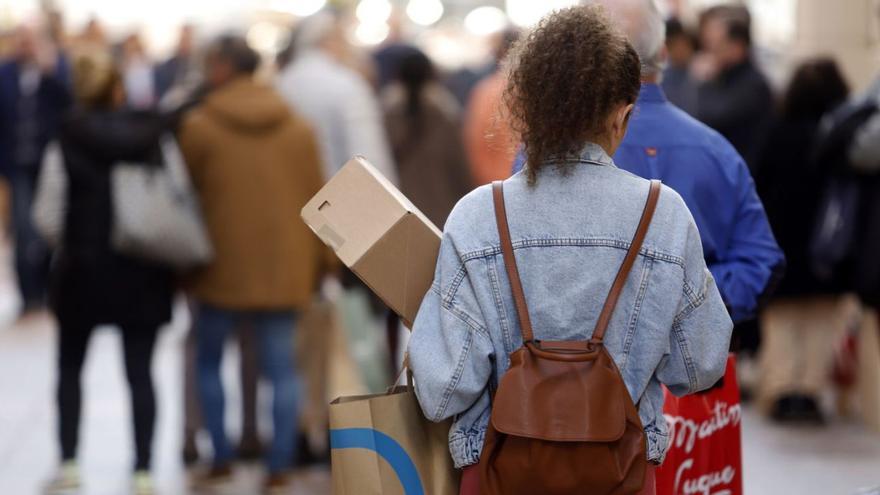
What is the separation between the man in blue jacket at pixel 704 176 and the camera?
384 cm

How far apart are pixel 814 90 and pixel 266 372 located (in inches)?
138

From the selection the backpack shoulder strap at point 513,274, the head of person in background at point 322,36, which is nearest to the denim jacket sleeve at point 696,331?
the backpack shoulder strap at point 513,274

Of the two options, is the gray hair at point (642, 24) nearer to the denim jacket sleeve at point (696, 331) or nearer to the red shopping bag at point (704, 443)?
the red shopping bag at point (704, 443)

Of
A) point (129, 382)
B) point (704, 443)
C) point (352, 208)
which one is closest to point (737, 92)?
point (129, 382)

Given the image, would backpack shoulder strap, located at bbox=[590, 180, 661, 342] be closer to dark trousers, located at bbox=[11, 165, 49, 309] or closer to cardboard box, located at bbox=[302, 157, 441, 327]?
cardboard box, located at bbox=[302, 157, 441, 327]

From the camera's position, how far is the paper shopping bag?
123 inches

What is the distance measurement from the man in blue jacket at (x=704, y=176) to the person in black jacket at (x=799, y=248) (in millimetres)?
4372

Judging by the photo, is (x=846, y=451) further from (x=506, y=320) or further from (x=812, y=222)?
(x=506, y=320)

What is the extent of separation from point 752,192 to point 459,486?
1323mm

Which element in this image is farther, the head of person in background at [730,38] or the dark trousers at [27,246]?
the dark trousers at [27,246]

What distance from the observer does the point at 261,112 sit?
6.76m

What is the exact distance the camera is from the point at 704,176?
3859mm

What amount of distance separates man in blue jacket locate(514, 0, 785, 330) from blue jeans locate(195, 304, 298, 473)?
3375mm

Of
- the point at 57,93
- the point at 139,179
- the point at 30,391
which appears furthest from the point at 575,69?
the point at 57,93
